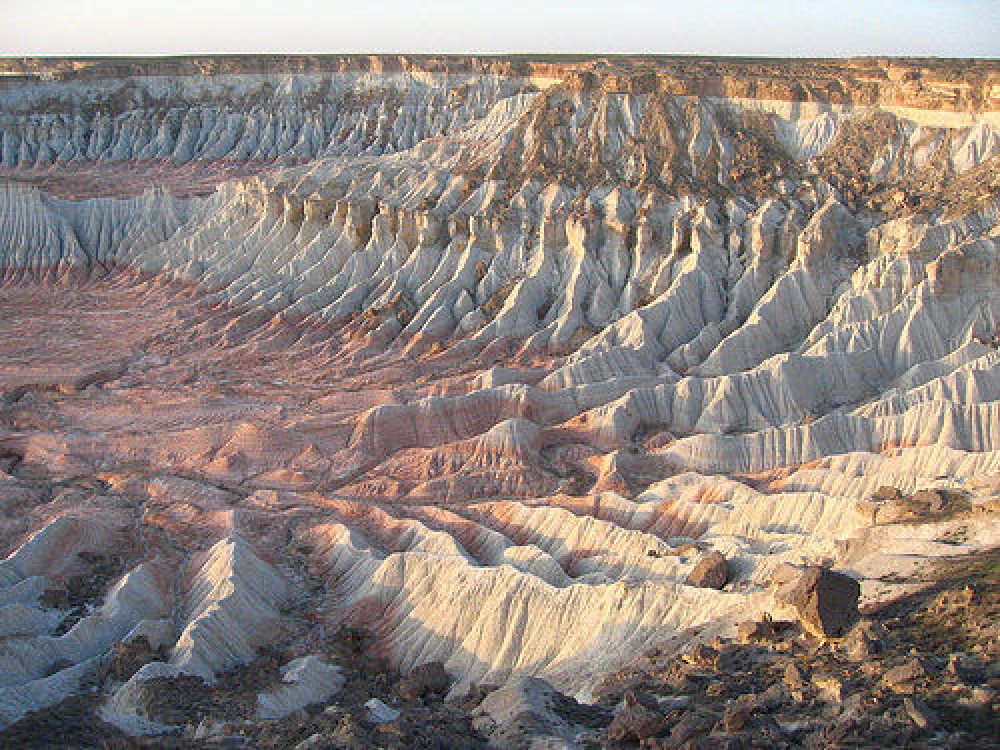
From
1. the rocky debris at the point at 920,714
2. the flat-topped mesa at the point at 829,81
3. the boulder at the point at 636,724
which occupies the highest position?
the flat-topped mesa at the point at 829,81

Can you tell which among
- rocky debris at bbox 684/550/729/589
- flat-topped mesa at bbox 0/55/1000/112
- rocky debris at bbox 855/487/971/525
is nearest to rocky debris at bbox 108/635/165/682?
rocky debris at bbox 684/550/729/589

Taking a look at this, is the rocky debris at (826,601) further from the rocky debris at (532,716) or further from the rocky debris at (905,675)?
the rocky debris at (532,716)

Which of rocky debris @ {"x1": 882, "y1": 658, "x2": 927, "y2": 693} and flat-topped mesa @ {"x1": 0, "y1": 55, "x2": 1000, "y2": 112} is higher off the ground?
flat-topped mesa @ {"x1": 0, "y1": 55, "x2": 1000, "y2": 112}

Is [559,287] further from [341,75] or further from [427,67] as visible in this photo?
[341,75]

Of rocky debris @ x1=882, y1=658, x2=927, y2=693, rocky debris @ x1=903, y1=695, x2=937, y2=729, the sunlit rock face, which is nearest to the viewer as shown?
rocky debris @ x1=903, y1=695, x2=937, y2=729

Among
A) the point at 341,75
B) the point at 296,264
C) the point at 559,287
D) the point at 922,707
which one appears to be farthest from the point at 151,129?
the point at 922,707

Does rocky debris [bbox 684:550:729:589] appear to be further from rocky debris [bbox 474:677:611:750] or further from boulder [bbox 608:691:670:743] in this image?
boulder [bbox 608:691:670:743]

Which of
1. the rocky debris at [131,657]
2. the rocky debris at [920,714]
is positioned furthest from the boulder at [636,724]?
the rocky debris at [131,657]
